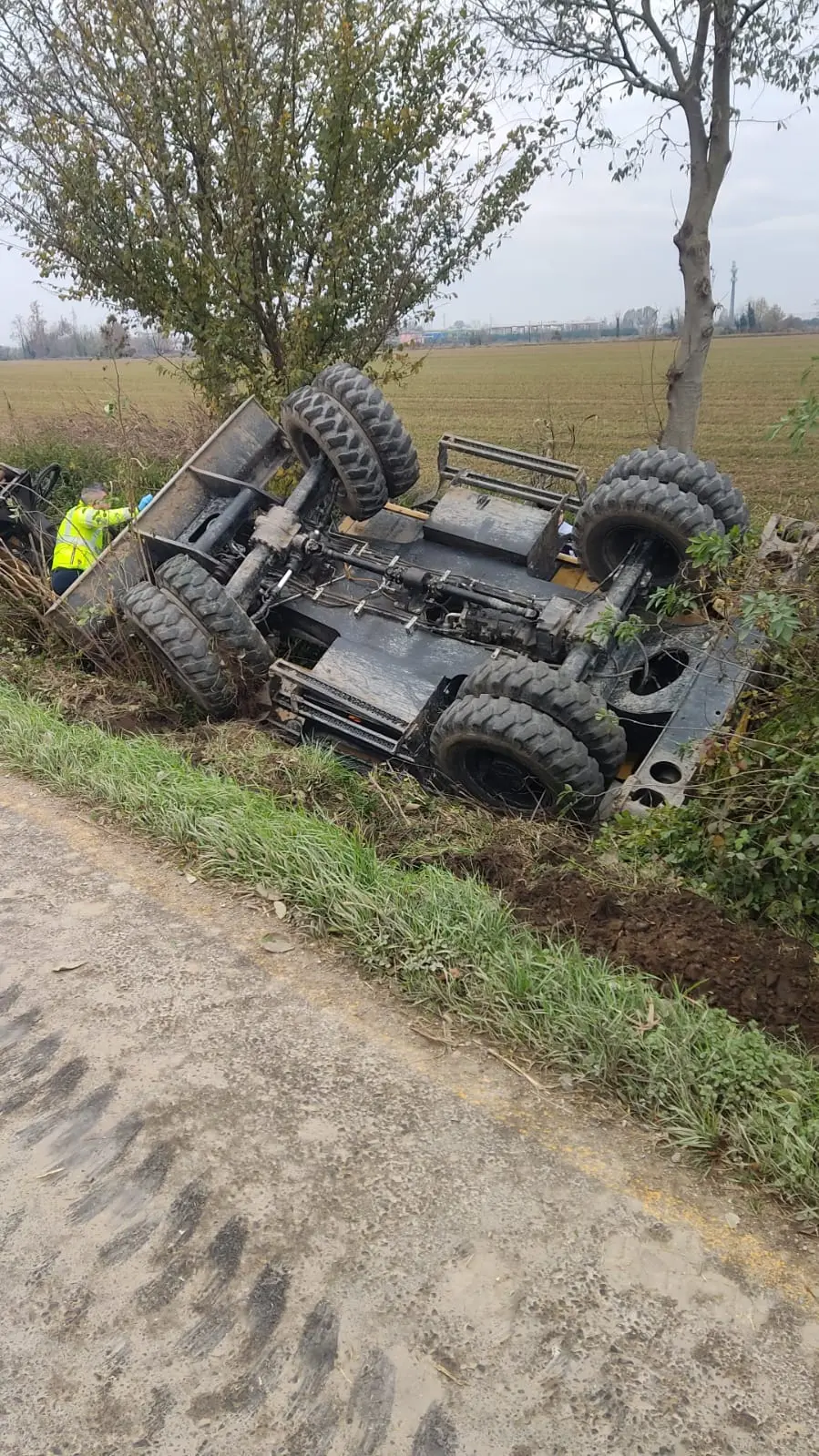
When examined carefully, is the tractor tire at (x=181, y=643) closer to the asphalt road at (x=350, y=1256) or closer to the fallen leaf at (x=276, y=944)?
the fallen leaf at (x=276, y=944)

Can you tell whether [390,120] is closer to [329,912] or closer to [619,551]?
[619,551]

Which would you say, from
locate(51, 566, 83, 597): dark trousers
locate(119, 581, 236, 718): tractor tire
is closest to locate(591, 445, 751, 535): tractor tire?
locate(119, 581, 236, 718): tractor tire

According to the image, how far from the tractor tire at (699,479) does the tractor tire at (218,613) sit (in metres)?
2.45

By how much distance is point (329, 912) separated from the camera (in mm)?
3830

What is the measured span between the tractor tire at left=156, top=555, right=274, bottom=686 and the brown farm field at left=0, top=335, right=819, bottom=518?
3.49 m

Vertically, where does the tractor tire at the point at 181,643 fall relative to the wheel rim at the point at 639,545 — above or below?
below

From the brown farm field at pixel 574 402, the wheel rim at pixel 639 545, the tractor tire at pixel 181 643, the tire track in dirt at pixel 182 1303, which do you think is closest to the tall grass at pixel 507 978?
the tire track in dirt at pixel 182 1303

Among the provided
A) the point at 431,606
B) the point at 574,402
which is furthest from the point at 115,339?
the point at 574,402

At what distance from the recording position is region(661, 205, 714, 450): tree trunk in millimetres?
9672

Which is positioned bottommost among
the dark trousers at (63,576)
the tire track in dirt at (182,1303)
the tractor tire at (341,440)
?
the tire track in dirt at (182,1303)

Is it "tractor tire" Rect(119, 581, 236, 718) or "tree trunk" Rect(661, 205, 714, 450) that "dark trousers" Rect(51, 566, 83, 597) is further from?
"tree trunk" Rect(661, 205, 714, 450)

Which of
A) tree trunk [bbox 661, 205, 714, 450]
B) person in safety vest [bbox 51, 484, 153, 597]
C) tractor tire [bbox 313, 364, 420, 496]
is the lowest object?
person in safety vest [bbox 51, 484, 153, 597]

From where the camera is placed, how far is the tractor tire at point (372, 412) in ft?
22.3

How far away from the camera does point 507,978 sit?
3.35m
